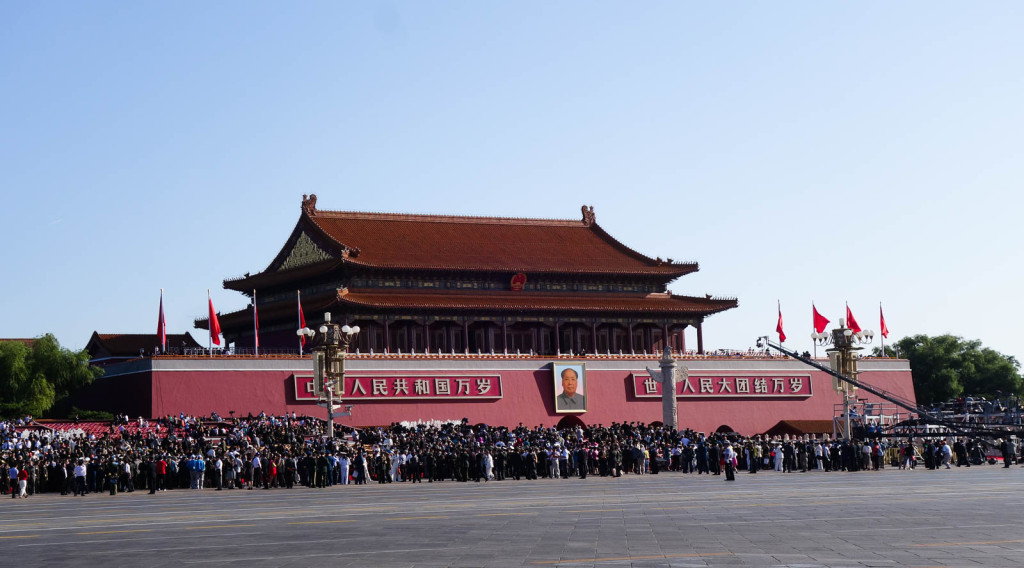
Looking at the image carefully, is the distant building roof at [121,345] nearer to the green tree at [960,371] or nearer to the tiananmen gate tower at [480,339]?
the tiananmen gate tower at [480,339]

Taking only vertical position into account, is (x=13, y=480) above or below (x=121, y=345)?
below

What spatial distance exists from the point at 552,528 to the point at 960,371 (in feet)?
260

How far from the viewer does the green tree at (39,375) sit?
5547 centimetres

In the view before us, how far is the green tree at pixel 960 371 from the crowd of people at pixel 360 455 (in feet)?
137

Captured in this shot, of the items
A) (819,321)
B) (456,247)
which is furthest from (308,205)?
(819,321)

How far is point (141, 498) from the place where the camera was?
34.5m

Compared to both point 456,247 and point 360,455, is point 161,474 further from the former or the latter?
point 456,247

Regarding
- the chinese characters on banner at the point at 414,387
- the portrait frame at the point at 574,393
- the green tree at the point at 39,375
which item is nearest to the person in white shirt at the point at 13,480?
the green tree at the point at 39,375

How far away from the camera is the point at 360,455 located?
1625 inches

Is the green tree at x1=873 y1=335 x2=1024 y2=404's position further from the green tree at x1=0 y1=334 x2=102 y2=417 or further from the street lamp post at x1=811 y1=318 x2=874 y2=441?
the green tree at x1=0 y1=334 x2=102 y2=417

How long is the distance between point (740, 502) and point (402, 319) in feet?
136

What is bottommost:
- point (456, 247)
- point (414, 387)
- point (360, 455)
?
point (360, 455)

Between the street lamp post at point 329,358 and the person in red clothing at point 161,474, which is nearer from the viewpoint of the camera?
the person in red clothing at point 161,474

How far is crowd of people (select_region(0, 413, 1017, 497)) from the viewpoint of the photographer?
3888 centimetres
